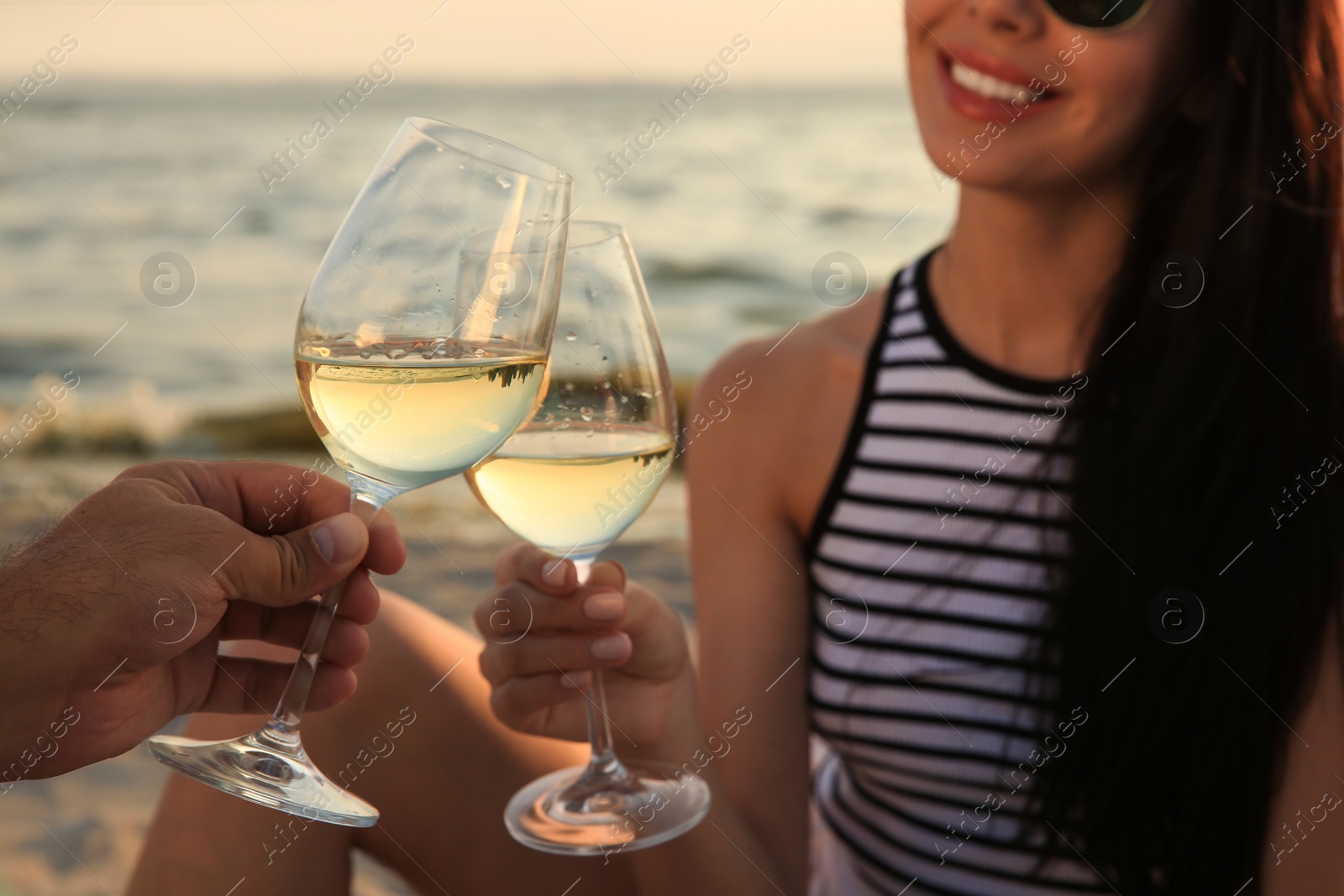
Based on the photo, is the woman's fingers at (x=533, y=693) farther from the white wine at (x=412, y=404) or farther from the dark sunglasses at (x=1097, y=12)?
the dark sunglasses at (x=1097, y=12)

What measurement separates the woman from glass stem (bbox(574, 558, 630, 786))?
0.60 ft

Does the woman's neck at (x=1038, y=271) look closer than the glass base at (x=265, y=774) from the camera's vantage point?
No

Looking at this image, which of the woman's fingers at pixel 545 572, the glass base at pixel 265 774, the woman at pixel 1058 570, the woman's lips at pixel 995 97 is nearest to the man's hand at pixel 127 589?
the glass base at pixel 265 774

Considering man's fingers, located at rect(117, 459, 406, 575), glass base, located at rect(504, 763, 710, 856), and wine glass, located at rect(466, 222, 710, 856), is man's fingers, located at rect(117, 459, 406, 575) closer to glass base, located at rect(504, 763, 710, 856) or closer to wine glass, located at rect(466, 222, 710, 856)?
wine glass, located at rect(466, 222, 710, 856)

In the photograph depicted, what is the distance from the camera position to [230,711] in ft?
5.08

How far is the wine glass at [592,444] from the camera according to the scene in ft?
4.50

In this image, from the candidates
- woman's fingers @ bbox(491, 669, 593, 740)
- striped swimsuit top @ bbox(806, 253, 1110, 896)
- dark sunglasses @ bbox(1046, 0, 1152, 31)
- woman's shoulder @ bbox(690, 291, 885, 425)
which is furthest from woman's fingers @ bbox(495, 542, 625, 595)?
dark sunglasses @ bbox(1046, 0, 1152, 31)

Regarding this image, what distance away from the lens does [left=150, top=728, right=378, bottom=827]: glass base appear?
113cm

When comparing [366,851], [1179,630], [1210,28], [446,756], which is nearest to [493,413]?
[446,756]

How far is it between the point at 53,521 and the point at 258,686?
341 mm

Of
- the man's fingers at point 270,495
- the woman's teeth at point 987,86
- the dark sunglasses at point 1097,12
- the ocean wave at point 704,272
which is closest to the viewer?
the man's fingers at point 270,495

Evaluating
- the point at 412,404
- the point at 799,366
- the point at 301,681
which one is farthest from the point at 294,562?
the point at 799,366

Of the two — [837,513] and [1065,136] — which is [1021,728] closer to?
[837,513]

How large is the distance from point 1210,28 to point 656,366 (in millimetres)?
1267
